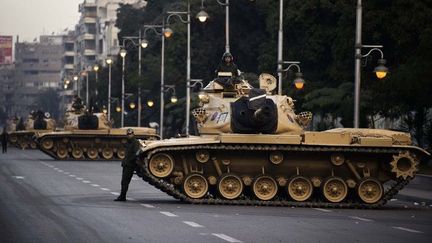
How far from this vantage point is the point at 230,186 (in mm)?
28422

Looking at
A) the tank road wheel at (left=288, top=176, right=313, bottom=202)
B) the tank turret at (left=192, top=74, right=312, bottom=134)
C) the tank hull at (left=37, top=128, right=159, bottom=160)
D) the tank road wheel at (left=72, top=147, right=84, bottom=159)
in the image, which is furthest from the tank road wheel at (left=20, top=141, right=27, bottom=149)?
the tank road wheel at (left=288, top=176, right=313, bottom=202)

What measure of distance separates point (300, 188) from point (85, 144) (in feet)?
110

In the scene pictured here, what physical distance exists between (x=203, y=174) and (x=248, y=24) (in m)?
60.5

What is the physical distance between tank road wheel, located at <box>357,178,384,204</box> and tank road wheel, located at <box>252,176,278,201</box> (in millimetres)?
1811

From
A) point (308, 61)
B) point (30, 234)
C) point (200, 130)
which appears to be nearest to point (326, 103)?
point (308, 61)

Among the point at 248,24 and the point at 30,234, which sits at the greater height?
the point at 248,24

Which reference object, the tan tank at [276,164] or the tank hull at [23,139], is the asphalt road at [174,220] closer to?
the tan tank at [276,164]

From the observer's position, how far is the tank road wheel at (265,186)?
28484 millimetres

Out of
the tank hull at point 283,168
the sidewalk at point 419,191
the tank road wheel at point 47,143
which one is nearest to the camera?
the tank hull at point 283,168

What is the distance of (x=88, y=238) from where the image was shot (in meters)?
19.0

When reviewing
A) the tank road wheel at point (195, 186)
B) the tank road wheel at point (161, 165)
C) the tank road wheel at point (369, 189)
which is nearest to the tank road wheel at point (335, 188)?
the tank road wheel at point (369, 189)

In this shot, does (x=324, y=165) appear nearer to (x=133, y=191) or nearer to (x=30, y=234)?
(x=133, y=191)

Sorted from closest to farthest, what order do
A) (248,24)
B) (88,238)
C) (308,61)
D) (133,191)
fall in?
(88,238) → (133,191) → (308,61) → (248,24)

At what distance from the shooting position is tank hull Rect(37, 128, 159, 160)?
6012 cm
